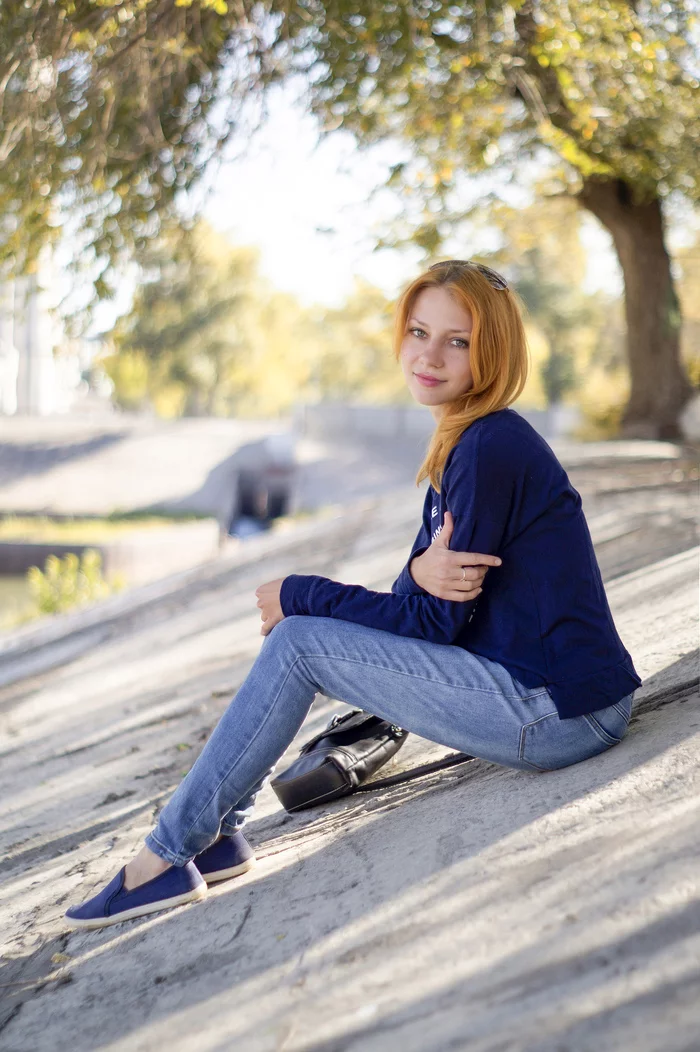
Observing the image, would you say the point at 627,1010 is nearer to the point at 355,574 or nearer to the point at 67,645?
the point at 355,574

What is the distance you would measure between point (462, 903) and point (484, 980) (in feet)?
1.00

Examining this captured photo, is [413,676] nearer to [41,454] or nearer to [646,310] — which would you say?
[646,310]

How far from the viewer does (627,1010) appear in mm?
1612

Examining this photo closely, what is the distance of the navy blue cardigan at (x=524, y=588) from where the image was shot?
8.26 feet

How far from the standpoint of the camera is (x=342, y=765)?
121 inches

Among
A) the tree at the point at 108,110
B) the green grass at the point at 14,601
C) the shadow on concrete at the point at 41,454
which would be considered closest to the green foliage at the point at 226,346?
the shadow on concrete at the point at 41,454

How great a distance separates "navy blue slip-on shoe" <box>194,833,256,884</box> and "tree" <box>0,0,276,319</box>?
13.4 ft

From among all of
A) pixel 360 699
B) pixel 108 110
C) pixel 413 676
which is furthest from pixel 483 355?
pixel 108 110

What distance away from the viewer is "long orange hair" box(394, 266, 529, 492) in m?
2.66

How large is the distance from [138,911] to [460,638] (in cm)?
107

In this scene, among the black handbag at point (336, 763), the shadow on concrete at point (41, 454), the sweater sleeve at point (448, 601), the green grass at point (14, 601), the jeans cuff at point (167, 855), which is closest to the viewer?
the sweater sleeve at point (448, 601)

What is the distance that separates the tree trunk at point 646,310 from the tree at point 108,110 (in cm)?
500

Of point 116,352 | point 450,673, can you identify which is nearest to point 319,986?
point 450,673

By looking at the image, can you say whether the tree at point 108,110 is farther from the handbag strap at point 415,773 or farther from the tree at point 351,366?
the tree at point 351,366
